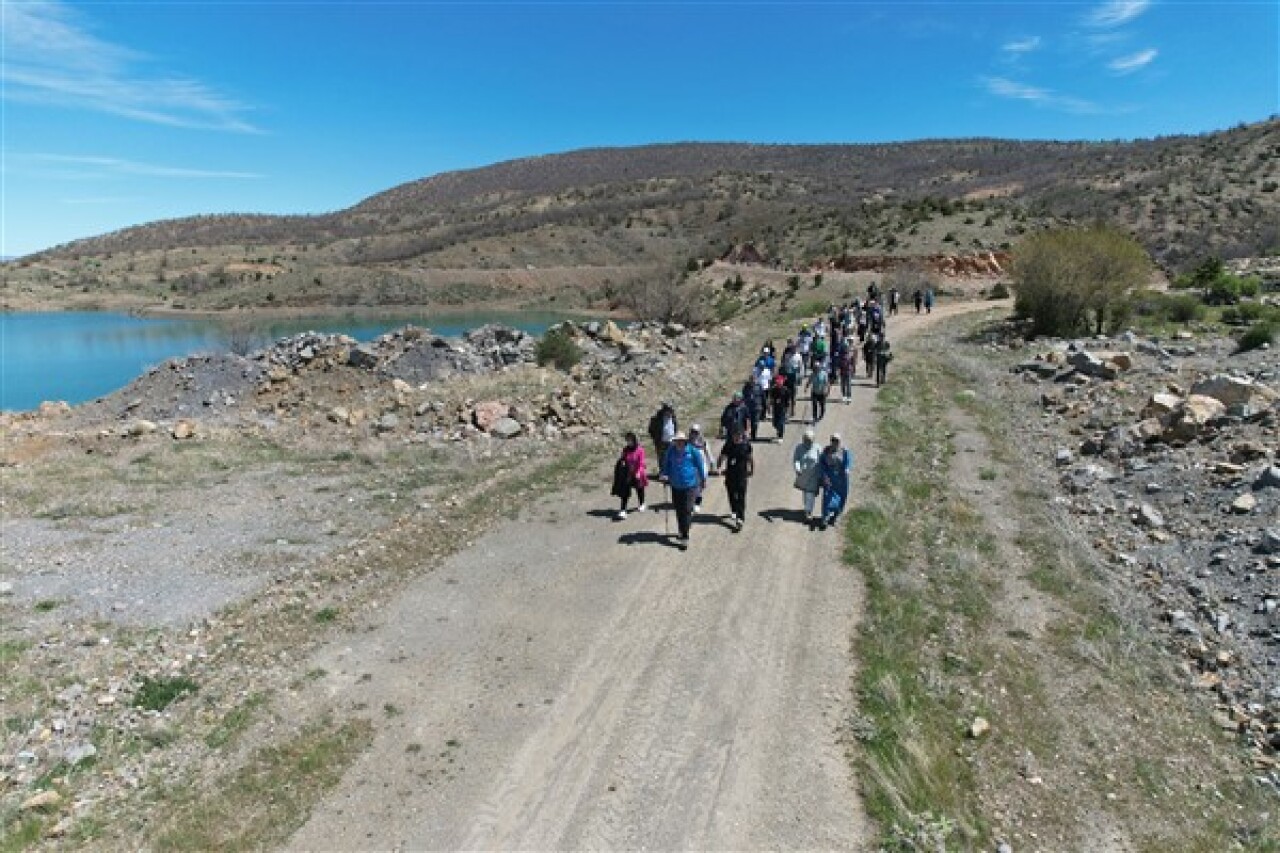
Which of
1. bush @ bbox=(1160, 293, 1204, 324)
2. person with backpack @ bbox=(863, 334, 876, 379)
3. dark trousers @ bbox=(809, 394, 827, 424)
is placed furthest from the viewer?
bush @ bbox=(1160, 293, 1204, 324)

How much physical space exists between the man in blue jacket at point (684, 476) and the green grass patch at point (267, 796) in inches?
192

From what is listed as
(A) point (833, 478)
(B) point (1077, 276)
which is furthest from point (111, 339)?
(B) point (1077, 276)

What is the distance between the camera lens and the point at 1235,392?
14648mm

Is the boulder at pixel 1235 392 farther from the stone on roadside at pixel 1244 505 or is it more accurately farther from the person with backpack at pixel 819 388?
the person with backpack at pixel 819 388

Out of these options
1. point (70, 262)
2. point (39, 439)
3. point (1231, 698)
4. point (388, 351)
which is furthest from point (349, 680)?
point (70, 262)

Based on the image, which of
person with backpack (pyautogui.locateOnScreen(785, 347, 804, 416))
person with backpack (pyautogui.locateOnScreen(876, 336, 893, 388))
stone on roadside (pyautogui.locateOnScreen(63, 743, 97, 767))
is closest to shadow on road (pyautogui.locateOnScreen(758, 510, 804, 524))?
person with backpack (pyautogui.locateOnScreen(785, 347, 804, 416))

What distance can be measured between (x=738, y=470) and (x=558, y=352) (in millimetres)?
15295

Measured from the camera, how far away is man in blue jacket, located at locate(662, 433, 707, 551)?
1019 cm

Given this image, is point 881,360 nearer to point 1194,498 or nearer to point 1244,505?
Answer: point 1194,498

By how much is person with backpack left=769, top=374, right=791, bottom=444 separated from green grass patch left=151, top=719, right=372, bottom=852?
10561mm

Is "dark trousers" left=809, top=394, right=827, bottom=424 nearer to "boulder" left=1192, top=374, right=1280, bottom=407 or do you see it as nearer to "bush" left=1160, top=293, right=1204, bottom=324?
"boulder" left=1192, top=374, right=1280, bottom=407

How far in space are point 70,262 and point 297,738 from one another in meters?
117

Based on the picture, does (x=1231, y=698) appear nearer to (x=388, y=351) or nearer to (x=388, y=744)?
(x=388, y=744)

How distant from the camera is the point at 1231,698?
7.57 m
